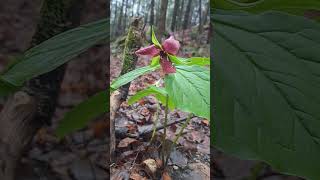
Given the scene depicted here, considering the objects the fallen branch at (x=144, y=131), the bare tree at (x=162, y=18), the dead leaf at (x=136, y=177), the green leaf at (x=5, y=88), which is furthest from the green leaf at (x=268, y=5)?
the green leaf at (x=5, y=88)

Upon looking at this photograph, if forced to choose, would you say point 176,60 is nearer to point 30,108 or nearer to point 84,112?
point 84,112

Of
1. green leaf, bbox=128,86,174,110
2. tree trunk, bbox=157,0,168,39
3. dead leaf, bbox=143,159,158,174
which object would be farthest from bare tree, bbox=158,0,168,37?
dead leaf, bbox=143,159,158,174

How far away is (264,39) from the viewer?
37.1 inches

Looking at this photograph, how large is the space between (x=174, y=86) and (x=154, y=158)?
14cm

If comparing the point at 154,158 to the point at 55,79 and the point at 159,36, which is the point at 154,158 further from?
the point at 55,79

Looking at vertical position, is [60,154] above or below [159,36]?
below

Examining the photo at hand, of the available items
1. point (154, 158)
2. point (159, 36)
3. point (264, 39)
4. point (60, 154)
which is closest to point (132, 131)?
point (154, 158)

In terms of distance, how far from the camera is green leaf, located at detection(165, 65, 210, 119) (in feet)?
2.93

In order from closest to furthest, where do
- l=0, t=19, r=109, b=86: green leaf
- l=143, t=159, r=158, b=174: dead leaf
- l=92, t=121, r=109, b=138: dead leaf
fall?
1. l=143, t=159, r=158, b=174: dead leaf
2. l=0, t=19, r=109, b=86: green leaf
3. l=92, t=121, r=109, b=138: dead leaf

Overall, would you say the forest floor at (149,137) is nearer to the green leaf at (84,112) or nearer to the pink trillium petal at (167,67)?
the pink trillium petal at (167,67)

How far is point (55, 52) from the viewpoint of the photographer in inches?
41.2

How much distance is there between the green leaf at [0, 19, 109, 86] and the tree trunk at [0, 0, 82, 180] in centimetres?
12

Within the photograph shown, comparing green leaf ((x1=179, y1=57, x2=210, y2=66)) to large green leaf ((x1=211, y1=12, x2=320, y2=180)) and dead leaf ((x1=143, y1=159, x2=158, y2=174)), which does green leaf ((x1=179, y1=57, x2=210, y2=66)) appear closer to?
large green leaf ((x1=211, y1=12, x2=320, y2=180))

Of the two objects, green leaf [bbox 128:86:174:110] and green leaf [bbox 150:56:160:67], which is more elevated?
green leaf [bbox 150:56:160:67]
